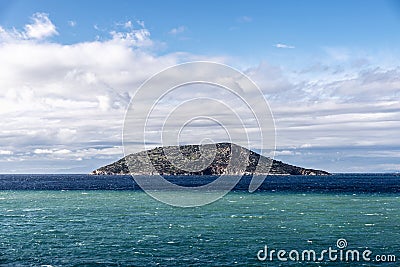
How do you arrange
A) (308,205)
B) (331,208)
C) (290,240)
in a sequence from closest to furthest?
(290,240) → (331,208) → (308,205)

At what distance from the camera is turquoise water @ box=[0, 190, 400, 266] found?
5122cm

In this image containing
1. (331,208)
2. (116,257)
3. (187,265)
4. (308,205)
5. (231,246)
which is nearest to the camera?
(187,265)

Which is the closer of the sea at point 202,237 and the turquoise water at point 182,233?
the sea at point 202,237

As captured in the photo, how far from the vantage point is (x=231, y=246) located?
184 ft

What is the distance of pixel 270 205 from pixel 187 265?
60546 millimetres

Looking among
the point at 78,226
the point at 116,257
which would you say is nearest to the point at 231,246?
the point at 116,257

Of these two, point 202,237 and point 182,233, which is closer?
point 202,237

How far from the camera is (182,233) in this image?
6588 centimetres

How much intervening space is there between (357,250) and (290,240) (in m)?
8.75

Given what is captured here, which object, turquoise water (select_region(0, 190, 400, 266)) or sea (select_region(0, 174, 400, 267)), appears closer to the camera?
sea (select_region(0, 174, 400, 267))

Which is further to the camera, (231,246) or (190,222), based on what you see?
(190,222)

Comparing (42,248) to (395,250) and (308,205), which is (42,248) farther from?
(308,205)

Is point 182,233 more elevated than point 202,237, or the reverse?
point 182,233

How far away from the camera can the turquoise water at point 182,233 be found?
51.2m
